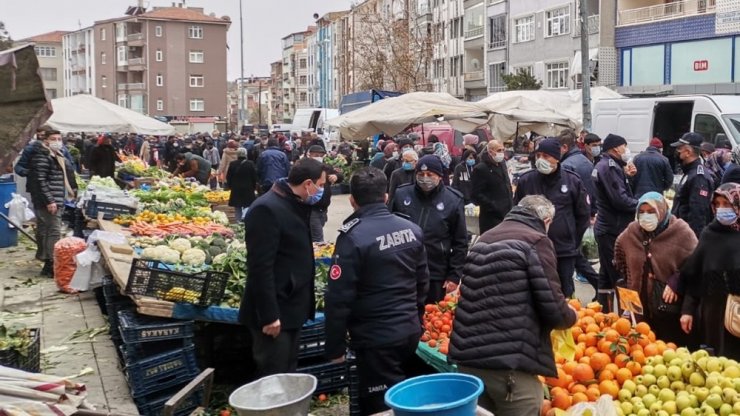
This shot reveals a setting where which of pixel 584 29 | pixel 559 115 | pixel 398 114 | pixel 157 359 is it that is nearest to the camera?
pixel 157 359

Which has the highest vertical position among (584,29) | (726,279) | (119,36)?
(119,36)

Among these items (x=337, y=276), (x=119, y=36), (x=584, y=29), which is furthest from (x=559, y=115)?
(x=119, y=36)

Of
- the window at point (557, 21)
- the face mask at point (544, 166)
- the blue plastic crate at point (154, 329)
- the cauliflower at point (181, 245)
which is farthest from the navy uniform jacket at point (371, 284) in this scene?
the window at point (557, 21)

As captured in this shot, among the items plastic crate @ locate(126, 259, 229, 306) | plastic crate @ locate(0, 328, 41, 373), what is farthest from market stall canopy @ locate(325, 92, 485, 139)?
plastic crate @ locate(0, 328, 41, 373)

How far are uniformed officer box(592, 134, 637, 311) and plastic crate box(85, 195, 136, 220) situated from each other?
7178 mm

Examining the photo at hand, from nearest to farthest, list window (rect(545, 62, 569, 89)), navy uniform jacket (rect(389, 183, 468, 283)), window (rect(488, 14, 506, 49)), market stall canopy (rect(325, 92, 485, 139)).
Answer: navy uniform jacket (rect(389, 183, 468, 283)) → market stall canopy (rect(325, 92, 485, 139)) → window (rect(545, 62, 569, 89)) → window (rect(488, 14, 506, 49))

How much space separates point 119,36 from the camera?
9681cm

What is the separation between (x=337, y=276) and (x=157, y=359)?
2.16 metres

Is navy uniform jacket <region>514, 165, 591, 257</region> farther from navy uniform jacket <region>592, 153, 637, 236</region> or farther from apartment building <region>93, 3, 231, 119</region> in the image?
apartment building <region>93, 3, 231, 119</region>

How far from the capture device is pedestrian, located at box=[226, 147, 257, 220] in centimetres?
1509

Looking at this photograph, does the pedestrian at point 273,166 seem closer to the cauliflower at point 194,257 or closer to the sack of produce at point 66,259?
the sack of produce at point 66,259

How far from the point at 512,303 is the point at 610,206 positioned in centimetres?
482

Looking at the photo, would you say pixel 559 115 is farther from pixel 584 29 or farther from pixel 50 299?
pixel 50 299

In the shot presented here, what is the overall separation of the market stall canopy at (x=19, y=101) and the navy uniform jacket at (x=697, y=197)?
731 centimetres
